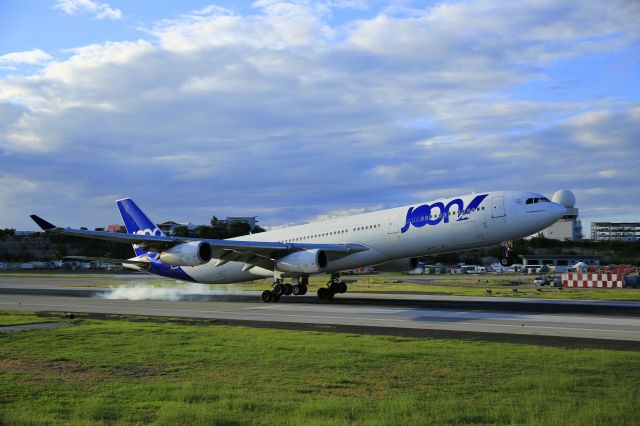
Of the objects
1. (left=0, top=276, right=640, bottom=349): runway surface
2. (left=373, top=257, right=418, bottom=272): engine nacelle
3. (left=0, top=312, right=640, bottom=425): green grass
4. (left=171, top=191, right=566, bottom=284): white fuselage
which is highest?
(left=171, top=191, right=566, bottom=284): white fuselage

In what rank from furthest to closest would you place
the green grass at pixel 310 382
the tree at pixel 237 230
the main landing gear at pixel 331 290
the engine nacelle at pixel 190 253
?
the tree at pixel 237 230 → the main landing gear at pixel 331 290 → the engine nacelle at pixel 190 253 → the green grass at pixel 310 382

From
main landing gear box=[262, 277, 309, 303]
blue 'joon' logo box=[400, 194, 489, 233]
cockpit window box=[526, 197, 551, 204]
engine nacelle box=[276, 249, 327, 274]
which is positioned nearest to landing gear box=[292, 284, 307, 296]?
main landing gear box=[262, 277, 309, 303]

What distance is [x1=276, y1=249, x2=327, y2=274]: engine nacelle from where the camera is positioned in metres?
38.2

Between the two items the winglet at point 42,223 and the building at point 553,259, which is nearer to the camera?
the winglet at point 42,223

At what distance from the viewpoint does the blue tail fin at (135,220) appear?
49.8 m

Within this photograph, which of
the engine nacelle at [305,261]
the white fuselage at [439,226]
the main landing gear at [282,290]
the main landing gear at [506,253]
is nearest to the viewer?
the main landing gear at [506,253]

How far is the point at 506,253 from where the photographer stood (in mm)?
34125

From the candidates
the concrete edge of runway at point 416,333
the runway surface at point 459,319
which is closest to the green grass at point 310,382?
the concrete edge of runway at point 416,333

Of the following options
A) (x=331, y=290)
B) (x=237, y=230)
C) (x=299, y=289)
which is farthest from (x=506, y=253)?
(x=237, y=230)

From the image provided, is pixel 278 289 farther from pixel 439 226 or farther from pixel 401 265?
pixel 439 226

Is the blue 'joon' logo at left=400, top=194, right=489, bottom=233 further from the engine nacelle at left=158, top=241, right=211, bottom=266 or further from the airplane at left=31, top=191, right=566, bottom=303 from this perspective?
the engine nacelle at left=158, top=241, right=211, bottom=266

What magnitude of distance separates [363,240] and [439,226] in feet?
18.8

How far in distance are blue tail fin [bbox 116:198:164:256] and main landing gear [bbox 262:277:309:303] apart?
1361 cm

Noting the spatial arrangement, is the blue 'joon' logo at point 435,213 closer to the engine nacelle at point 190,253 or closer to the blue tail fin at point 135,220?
the engine nacelle at point 190,253
